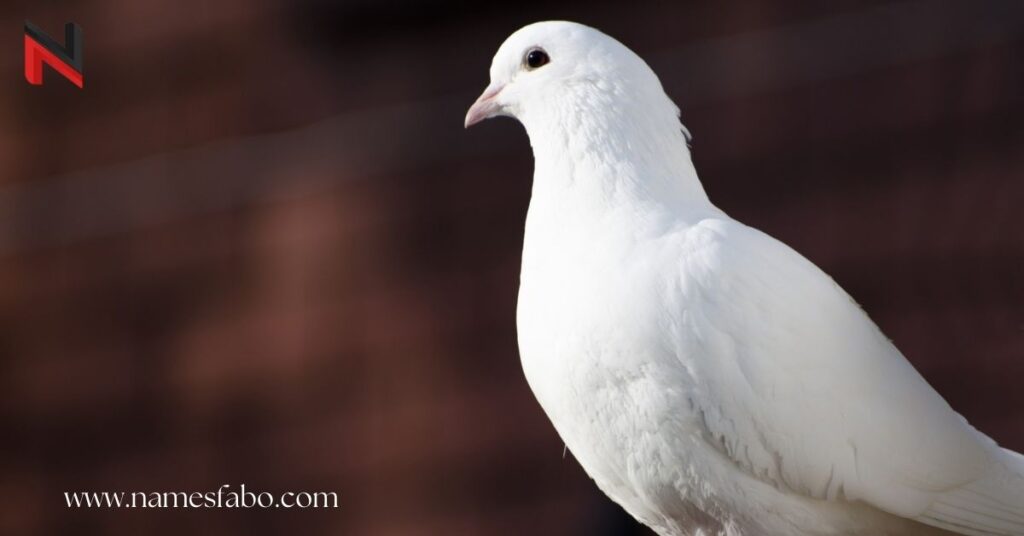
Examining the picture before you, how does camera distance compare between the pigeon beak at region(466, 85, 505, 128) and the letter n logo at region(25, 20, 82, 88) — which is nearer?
the pigeon beak at region(466, 85, 505, 128)

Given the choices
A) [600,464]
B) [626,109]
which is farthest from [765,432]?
[626,109]

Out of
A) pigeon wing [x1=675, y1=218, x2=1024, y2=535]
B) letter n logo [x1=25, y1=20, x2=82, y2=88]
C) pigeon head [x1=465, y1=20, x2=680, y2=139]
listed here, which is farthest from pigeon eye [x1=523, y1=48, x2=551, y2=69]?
letter n logo [x1=25, y1=20, x2=82, y2=88]

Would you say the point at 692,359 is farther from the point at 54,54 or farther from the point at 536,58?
the point at 54,54

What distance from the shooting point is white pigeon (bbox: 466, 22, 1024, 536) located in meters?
1.31

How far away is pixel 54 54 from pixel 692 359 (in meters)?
1.36

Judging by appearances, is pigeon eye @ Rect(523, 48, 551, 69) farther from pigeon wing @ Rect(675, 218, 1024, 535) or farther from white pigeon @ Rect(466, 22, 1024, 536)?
pigeon wing @ Rect(675, 218, 1024, 535)

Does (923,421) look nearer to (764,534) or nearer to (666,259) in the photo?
(764,534)

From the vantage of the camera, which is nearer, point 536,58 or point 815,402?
point 815,402

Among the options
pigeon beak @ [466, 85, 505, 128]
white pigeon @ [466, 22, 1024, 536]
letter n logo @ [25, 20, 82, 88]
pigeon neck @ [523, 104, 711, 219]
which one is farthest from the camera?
Result: letter n logo @ [25, 20, 82, 88]

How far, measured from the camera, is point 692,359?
4.25 ft

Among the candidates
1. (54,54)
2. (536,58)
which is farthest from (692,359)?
(54,54)

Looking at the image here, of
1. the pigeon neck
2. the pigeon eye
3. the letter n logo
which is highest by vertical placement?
the letter n logo

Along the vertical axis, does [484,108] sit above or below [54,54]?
below

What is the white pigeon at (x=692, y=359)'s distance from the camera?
1309 millimetres
